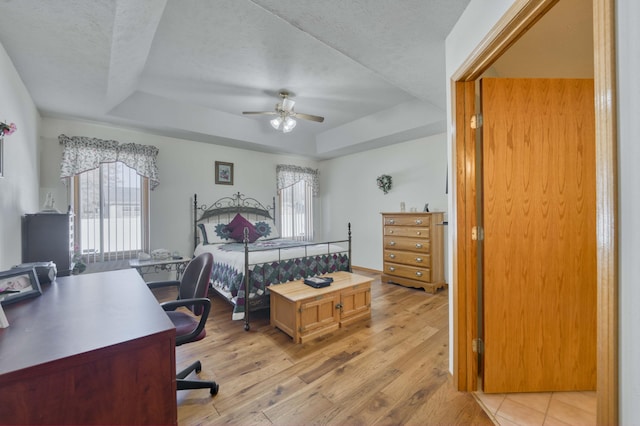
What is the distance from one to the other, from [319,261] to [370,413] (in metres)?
1.86

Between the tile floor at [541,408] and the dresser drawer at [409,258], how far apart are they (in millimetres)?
2224

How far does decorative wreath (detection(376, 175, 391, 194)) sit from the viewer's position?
495 cm

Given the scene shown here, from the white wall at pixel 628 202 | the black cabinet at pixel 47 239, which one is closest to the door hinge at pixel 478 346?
the white wall at pixel 628 202

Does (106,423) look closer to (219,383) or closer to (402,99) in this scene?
(219,383)

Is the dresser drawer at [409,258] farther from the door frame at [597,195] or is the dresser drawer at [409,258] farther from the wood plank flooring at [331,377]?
the door frame at [597,195]

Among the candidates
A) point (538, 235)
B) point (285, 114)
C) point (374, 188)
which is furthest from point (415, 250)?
point (285, 114)

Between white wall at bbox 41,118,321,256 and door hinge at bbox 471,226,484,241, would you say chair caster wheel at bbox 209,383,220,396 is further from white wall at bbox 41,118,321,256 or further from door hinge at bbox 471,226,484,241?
white wall at bbox 41,118,321,256

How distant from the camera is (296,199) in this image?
19.4 ft

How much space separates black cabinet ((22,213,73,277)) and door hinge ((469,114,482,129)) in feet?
10.9

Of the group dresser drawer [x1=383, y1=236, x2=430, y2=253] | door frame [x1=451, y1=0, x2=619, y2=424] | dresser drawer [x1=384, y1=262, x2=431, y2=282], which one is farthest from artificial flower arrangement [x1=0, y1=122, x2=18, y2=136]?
dresser drawer [x1=384, y1=262, x2=431, y2=282]

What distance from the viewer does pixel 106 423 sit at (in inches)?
34.4

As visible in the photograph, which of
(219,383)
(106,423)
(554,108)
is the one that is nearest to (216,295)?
(219,383)

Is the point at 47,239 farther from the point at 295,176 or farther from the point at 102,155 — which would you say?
the point at 295,176

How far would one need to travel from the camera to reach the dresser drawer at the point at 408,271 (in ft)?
12.8
